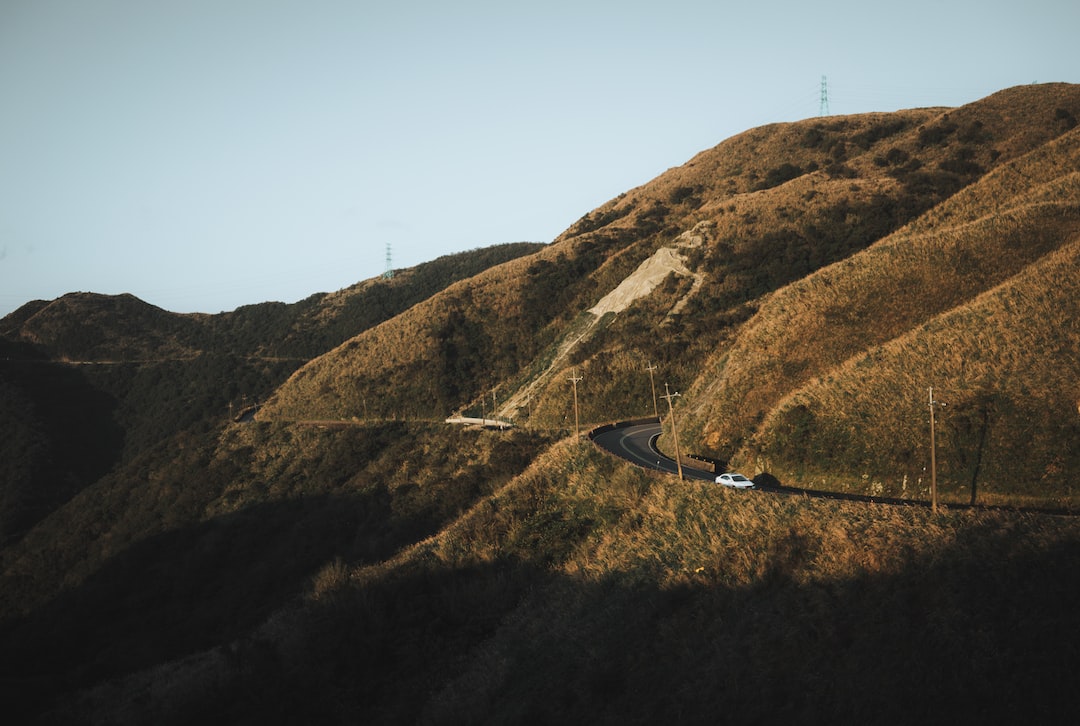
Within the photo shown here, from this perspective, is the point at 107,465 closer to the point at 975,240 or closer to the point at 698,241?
the point at 698,241

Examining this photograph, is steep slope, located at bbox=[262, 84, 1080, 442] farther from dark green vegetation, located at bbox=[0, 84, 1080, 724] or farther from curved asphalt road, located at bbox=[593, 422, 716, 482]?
curved asphalt road, located at bbox=[593, 422, 716, 482]

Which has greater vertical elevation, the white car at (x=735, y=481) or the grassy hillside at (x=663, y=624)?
the white car at (x=735, y=481)

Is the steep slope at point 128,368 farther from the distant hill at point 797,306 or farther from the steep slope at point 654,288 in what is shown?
the steep slope at point 654,288

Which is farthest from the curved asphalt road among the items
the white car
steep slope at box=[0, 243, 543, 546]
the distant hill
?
steep slope at box=[0, 243, 543, 546]

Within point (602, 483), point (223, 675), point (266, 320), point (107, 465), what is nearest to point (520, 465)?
point (602, 483)

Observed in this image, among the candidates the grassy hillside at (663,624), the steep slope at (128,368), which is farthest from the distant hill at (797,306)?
the steep slope at (128,368)
